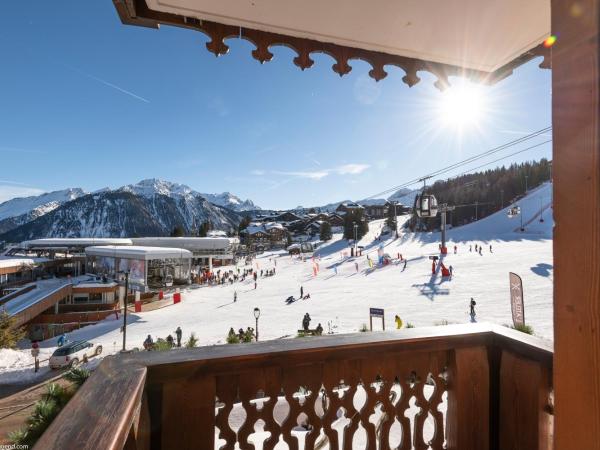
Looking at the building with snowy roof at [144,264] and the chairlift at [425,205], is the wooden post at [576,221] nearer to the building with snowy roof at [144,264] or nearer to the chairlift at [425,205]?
the chairlift at [425,205]

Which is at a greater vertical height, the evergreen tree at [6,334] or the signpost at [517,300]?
the signpost at [517,300]

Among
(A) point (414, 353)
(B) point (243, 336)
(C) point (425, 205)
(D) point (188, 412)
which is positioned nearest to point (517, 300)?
(C) point (425, 205)

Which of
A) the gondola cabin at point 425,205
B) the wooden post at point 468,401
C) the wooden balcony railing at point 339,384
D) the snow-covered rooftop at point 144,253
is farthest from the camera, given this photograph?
the snow-covered rooftop at point 144,253

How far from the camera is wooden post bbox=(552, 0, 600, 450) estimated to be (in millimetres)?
760

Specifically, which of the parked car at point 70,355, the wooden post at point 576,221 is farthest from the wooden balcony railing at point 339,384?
the parked car at point 70,355

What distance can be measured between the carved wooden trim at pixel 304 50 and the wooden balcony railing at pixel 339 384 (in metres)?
1.86

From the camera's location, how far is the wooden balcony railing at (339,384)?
1.50m

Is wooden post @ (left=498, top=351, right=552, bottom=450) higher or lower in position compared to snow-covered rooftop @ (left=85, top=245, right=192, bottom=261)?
higher

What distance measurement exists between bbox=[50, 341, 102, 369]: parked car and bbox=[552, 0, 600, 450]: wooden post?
54.4ft

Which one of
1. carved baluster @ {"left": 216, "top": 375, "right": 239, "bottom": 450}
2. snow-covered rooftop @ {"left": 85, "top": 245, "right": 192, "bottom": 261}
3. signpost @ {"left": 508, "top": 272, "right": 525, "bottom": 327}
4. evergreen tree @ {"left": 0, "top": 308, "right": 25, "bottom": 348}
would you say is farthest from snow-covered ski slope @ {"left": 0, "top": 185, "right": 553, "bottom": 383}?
carved baluster @ {"left": 216, "top": 375, "right": 239, "bottom": 450}

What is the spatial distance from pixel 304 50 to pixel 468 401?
8.22 feet

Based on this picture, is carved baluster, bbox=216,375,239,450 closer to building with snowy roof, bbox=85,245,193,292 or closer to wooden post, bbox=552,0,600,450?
wooden post, bbox=552,0,600,450

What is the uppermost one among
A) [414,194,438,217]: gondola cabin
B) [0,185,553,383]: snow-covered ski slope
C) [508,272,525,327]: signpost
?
[414,194,438,217]: gondola cabin

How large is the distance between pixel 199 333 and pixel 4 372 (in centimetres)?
773
